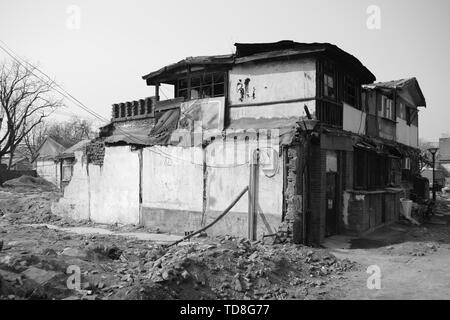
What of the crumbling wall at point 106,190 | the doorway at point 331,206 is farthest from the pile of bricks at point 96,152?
the doorway at point 331,206

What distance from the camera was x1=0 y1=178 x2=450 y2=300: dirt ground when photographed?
265 inches

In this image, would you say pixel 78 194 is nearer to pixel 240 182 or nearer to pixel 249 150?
pixel 240 182

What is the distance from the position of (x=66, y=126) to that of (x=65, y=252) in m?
76.1

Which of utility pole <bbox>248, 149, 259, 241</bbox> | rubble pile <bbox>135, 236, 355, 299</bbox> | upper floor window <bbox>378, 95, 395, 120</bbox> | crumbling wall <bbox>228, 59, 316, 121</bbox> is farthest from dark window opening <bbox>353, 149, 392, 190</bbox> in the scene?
rubble pile <bbox>135, 236, 355, 299</bbox>

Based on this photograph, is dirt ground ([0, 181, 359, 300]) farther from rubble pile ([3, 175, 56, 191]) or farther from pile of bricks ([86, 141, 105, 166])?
rubble pile ([3, 175, 56, 191])

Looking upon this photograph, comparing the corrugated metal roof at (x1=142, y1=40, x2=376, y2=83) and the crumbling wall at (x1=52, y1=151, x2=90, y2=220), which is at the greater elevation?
the corrugated metal roof at (x1=142, y1=40, x2=376, y2=83)

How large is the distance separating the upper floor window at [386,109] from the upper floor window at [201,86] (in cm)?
838

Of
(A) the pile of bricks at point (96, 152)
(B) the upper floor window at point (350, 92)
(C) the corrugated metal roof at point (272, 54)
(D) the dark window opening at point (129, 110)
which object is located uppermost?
(C) the corrugated metal roof at point (272, 54)

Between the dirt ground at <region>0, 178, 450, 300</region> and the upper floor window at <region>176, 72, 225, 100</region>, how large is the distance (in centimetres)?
587

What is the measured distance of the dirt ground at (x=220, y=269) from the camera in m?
6.74

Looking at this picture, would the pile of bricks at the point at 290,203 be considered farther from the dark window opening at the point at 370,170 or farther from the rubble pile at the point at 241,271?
the dark window opening at the point at 370,170
